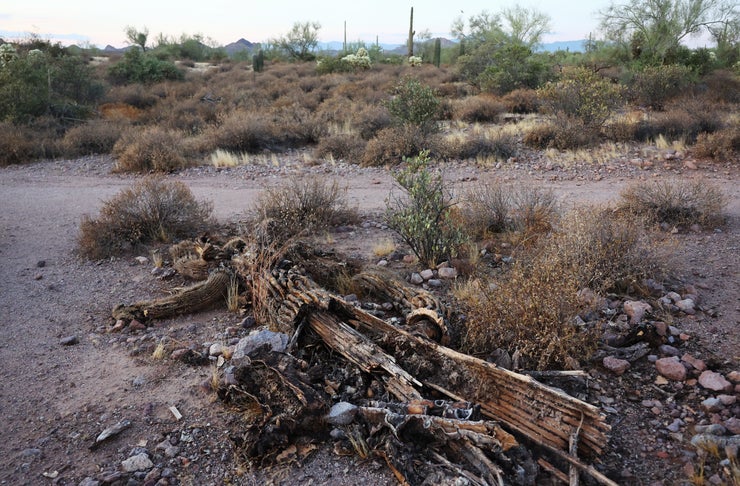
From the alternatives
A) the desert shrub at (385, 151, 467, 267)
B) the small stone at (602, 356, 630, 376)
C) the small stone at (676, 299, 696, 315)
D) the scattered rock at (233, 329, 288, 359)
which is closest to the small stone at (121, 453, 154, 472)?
the scattered rock at (233, 329, 288, 359)

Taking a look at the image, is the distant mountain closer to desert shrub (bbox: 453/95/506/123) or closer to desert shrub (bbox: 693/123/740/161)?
desert shrub (bbox: 453/95/506/123)

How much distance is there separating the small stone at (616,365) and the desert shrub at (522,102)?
47.7 feet

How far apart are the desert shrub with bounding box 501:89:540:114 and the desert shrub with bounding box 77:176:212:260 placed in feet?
41.8

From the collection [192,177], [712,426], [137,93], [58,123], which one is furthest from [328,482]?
[137,93]

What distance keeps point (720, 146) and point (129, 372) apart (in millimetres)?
11212

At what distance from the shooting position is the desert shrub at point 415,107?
12844 millimetres

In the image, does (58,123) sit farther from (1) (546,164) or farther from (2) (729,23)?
(2) (729,23)

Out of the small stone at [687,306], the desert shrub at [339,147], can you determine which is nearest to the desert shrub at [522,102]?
A: the desert shrub at [339,147]

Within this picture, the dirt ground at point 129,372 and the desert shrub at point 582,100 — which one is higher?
the desert shrub at point 582,100

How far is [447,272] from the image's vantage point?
5.89 meters

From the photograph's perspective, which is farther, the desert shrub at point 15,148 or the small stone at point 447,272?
the desert shrub at point 15,148

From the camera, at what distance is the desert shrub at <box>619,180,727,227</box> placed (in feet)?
24.1

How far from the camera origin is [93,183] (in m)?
11.1

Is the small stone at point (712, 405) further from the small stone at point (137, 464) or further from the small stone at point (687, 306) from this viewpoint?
the small stone at point (137, 464)
